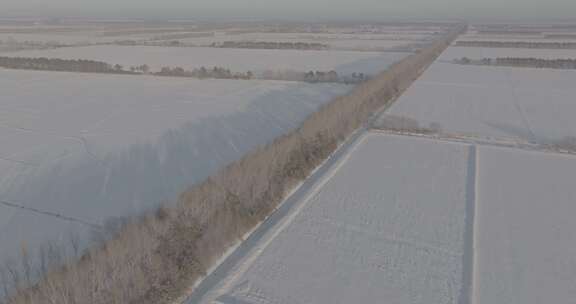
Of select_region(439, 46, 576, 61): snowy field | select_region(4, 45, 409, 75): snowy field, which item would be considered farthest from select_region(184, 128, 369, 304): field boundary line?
select_region(439, 46, 576, 61): snowy field

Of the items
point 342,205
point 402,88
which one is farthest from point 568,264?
point 402,88

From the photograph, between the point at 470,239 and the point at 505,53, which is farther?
the point at 505,53

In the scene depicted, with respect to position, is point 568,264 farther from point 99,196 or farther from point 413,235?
point 99,196

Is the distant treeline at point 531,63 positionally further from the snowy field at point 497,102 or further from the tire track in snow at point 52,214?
the tire track in snow at point 52,214

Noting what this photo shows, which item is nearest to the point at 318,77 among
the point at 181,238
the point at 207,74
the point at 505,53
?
the point at 207,74

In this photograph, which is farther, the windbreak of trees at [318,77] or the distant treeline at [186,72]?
the distant treeline at [186,72]

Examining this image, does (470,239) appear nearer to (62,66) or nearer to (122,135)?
(122,135)

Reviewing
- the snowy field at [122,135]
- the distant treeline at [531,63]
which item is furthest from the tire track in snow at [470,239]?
the distant treeline at [531,63]
